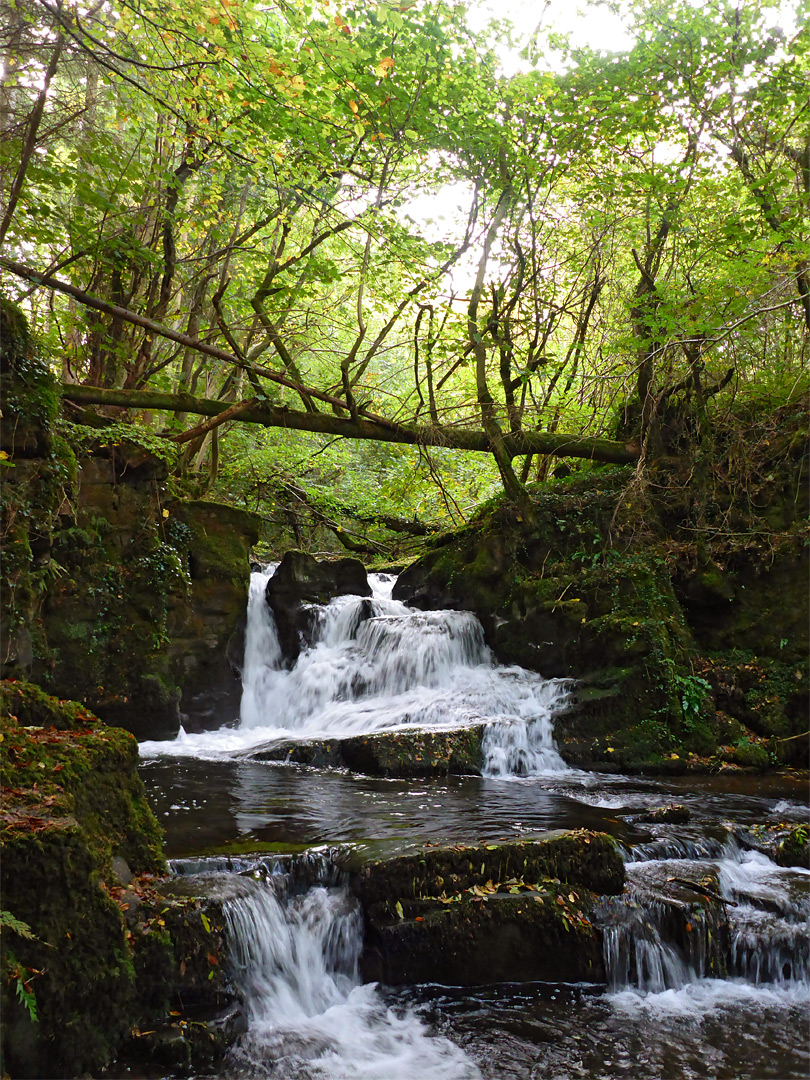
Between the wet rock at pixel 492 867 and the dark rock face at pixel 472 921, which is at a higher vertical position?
the wet rock at pixel 492 867

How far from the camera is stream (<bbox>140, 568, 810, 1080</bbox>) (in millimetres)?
3445

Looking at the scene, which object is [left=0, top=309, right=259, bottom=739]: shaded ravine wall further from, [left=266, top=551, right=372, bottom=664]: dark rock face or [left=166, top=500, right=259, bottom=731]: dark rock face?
[left=266, top=551, right=372, bottom=664]: dark rock face

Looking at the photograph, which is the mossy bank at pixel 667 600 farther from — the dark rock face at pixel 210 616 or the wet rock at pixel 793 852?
the dark rock face at pixel 210 616

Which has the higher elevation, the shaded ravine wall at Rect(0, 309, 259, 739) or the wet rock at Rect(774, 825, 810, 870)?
the shaded ravine wall at Rect(0, 309, 259, 739)

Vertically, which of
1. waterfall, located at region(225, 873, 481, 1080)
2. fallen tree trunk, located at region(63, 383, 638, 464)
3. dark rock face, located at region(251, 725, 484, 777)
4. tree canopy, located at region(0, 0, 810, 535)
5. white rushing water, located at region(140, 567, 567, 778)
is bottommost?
waterfall, located at region(225, 873, 481, 1080)

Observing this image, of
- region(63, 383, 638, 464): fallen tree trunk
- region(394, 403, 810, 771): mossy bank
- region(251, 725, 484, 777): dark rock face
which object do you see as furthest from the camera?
region(63, 383, 638, 464): fallen tree trunk

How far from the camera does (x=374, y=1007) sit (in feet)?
12.6

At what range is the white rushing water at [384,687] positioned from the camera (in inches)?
342

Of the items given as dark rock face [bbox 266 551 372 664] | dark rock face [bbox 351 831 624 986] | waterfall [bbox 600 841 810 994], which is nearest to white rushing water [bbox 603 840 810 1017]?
waterfall [bbox 600 841 810 994]

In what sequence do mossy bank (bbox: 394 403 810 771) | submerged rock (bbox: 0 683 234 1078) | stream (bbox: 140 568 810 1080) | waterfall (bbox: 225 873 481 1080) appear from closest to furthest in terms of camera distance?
submerged rock (bbox: 0 683 234 1078)
waterfall (bbox: 225 873 481 1080)
stream (bbox: 140 568 810 1080)
mossy bank (bbox: 394 403 810 771)

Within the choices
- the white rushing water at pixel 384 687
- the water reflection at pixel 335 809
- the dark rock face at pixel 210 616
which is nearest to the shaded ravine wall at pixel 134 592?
the dark rock face at pixel 210 616

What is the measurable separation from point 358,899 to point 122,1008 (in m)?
1.57

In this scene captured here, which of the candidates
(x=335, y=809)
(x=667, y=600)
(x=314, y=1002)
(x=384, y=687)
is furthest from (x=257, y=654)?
(x=314, y=1002)

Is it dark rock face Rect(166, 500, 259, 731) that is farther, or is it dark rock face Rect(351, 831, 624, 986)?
dark rock face Rect(166, 500, 259, 731)
